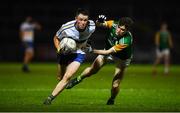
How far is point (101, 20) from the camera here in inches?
603

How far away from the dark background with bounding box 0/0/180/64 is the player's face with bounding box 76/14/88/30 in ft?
75.0

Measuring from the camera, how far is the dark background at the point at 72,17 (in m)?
37.6

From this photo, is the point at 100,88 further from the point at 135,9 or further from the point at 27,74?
the point at 135,9

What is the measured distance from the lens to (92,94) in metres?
18.2

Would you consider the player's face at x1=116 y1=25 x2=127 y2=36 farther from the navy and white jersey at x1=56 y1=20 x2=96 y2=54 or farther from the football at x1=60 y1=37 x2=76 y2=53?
the football at x1=60 y1=37 x2=76 y2=53

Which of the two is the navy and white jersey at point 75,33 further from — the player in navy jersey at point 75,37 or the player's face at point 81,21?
the player's face at point 81,21

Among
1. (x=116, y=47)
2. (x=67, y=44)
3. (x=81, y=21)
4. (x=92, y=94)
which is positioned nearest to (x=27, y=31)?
(x=92, y=94)

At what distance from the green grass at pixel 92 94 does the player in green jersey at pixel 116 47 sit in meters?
0.73

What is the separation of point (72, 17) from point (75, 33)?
2308cm

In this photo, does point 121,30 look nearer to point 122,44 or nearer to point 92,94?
point 122,44

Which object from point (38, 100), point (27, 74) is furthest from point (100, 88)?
point (27, 74)

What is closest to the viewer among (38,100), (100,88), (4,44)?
(38,100)

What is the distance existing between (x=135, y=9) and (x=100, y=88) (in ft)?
62.0

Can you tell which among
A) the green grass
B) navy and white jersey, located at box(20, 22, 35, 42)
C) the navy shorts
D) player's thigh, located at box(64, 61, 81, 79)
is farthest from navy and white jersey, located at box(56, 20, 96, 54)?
navy and white jersey, located at box(20, 22, 35, 42)
